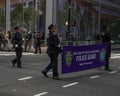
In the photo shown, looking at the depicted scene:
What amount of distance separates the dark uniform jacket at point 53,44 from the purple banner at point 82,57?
0.39 metres

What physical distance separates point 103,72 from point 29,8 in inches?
1214

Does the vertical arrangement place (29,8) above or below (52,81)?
above

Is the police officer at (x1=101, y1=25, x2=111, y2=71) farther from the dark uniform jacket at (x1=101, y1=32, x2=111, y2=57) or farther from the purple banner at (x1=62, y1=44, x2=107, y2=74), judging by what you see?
the purple banner at (x1=62, y1=44, x2=107, y2=74)

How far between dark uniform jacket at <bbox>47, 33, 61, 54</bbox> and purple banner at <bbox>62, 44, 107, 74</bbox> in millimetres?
390

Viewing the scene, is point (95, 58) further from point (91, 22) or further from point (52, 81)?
point (91, 22)

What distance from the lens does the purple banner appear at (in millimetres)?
13299

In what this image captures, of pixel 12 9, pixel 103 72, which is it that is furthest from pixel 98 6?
pixel 103 72

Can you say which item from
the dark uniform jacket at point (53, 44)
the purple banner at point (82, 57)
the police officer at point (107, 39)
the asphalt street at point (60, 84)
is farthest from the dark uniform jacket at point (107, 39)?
the dark uniform jacket at point (53, 44)

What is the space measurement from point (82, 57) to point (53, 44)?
2.04 metres

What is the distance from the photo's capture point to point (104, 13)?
171 feet

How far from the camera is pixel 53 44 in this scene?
12.6 metres

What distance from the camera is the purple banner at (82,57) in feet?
43.6

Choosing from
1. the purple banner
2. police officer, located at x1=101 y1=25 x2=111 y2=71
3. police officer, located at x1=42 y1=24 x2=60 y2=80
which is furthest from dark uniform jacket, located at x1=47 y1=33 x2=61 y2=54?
police officer, located at x1=101 y1=25 x2=111 y2=71

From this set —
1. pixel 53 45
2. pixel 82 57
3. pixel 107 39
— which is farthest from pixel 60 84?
pixel 107 39
